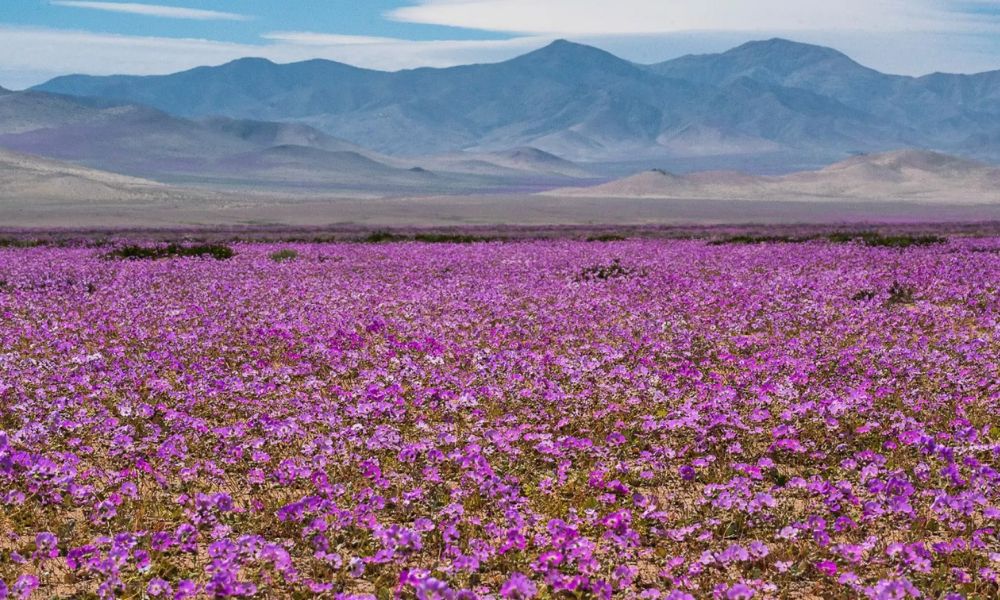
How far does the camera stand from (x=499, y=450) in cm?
791

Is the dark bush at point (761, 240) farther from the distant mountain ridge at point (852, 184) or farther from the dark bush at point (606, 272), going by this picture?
the distant mountain ridge at point (852, 184)

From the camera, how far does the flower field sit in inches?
234

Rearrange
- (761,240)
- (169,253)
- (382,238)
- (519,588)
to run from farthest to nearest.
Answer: (382,238)
(761,240)
(169,253)
(519,588)

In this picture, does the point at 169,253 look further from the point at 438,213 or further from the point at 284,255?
the point at 438,213

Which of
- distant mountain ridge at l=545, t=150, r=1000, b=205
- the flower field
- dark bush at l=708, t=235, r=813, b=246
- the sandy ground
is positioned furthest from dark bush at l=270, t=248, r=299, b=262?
distant mountain ridge at l=545, t=150, r=1000, b=205

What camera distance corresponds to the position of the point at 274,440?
8.24 meters

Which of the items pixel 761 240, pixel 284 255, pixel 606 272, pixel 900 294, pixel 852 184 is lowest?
pixel 900 294

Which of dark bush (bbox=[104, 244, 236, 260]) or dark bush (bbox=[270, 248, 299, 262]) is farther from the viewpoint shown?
dark bush (bbox=[104, 244, 236, 260])

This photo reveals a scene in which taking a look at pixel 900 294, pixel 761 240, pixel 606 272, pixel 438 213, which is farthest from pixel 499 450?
pixel 438 213

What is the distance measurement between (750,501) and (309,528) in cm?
288

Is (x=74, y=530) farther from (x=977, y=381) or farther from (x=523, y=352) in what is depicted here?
(x=977, y=381)

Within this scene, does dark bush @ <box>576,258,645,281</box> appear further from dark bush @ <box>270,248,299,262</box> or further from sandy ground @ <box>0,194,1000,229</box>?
sandy ground @ <box>0,194,1000,229</box>

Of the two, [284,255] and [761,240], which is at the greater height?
[761,240]

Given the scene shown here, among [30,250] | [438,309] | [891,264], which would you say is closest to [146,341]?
[438,309]
